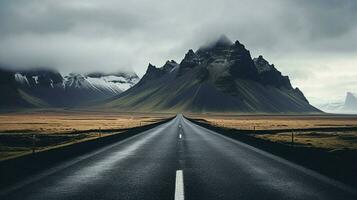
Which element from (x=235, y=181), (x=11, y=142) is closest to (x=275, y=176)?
(x=235, y=181)

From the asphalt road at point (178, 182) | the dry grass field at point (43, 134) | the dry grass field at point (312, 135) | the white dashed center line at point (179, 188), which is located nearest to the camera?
the white dashed center line at point (179, 188)

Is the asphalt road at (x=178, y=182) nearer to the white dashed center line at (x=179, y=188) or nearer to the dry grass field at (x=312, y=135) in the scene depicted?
the white dashed center line at (x=179, y=188)

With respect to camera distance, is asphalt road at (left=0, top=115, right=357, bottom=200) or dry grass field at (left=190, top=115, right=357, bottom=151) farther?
dry grass field at (left=190, top=115, right=357, bottom=151)

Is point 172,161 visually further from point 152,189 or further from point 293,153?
point 152,189

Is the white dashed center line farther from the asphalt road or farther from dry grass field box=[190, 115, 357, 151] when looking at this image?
dry grass field box=[190, 115, 357, 151]

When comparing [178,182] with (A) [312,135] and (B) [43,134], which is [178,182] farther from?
(B) [43,134]

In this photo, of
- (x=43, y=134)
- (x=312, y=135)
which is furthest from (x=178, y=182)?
(x=43, y=134)

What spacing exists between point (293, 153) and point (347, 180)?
4.88 m

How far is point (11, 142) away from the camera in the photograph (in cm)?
3772

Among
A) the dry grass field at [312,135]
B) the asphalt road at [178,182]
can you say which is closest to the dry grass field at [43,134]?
the asphalt road at [178,182]

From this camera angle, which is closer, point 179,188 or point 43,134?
point 179,188

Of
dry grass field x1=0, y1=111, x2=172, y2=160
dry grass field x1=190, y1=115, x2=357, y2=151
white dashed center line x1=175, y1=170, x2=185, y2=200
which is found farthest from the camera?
dry grass field x1=190, y1=115, x2=357, y2=151

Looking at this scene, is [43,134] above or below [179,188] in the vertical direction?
above

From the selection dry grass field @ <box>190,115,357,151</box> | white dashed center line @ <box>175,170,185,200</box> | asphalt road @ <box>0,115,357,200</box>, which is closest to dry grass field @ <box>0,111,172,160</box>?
asphalt road @ <box>0,115,357,200</box>
